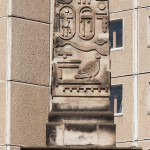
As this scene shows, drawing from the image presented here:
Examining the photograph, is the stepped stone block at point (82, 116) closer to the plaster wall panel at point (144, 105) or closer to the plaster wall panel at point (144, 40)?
the plaster wall panel at point (144, 105)

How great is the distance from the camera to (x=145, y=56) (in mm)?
85625

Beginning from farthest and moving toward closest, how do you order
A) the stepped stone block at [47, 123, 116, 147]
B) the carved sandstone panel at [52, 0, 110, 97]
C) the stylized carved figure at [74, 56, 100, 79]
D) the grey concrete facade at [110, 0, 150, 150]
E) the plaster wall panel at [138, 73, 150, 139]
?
1. the grey concrete facade at [110, 0, 150, 150]
2. the plaster wall panel at [138, 73, 150, 139]
3. the stylized carved figure at [74, 56, 100, 79]
4. the carved sandstone panel at [52, 0, 110, 97]
5. the stepped stone block at [47, 123, 116, 147]

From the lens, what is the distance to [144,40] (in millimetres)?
86000

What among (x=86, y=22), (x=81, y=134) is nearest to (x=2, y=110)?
(x=86, y=22)

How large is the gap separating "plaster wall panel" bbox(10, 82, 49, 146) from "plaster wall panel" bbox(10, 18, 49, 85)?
2.02ft

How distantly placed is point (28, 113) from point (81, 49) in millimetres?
40750

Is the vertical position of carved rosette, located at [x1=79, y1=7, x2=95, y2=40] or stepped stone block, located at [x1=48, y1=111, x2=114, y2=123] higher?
carved rosette, located at [x1=79, y1=7, x2=95, y2=40]

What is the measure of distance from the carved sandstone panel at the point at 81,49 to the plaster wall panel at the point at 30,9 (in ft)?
136

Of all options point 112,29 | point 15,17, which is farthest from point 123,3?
point 15,17

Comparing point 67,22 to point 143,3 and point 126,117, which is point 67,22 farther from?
point 143,3

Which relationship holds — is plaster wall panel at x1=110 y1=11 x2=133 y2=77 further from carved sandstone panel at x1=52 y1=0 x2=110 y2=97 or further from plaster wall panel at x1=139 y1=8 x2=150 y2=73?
carved sandstone panel at x1=52 y1=0 x2=110 y2=97

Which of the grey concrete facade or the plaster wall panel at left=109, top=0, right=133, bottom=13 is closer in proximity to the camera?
the grey concrete facade

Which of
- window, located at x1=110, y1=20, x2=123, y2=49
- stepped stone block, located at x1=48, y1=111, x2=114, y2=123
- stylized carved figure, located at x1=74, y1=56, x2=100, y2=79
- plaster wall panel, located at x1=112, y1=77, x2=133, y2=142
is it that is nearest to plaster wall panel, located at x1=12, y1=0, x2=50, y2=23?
window, located at x1=110, y1=20, x2=123, y2=49

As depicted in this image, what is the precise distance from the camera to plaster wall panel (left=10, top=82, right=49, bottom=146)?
80812 millimetres
